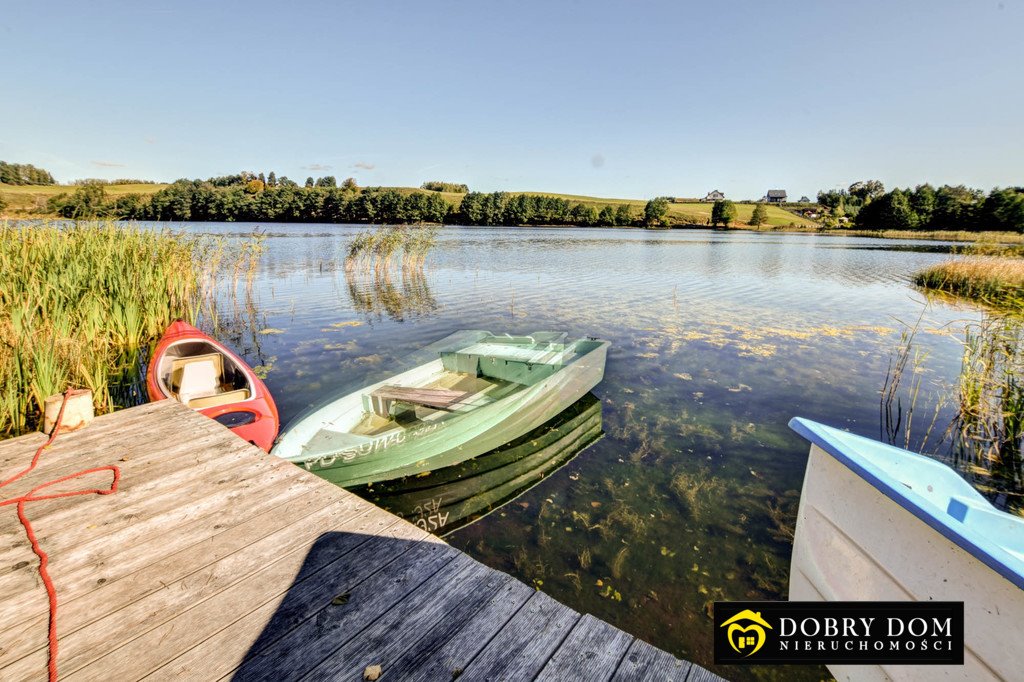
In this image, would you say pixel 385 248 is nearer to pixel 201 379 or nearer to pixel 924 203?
pixel 201 379

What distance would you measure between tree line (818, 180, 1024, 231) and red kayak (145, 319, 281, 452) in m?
80.8

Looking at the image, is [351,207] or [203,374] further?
[351,207]

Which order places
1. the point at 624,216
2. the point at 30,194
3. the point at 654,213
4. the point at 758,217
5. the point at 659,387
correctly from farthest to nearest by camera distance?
the point at 624,216
the point at 654,213
the point at 758,217
the point at 30,194
the point at 659,387

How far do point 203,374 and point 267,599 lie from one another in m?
5.39

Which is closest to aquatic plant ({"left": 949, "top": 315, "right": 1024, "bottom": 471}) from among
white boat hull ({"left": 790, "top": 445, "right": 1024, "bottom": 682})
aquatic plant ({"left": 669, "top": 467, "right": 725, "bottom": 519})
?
aquatic plant ({"left": 669, "top": 467, "right": 725, "bottom": 519})

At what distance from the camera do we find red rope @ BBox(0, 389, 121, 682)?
1.73m

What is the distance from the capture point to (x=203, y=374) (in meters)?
6.12

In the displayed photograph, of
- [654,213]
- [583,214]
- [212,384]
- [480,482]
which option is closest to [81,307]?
[212,384]

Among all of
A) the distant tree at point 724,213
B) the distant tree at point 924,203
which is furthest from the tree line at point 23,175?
the distant tree at point 924,203

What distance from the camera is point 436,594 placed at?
6.57 feet

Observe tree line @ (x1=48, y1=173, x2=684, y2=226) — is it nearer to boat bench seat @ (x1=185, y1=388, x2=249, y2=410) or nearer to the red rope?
boat bench seat @ (x1=185, y1=388, x2=249, y2=410)

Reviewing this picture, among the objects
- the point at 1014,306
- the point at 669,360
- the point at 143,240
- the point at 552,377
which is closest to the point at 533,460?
the point at 552,377

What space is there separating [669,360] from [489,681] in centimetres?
851

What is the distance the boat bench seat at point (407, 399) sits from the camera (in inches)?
207
